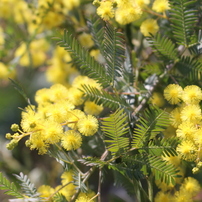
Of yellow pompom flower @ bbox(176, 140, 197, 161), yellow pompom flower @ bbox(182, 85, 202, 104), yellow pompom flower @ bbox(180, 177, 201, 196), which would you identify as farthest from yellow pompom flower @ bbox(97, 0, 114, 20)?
yellow pompom flower @ bbox(180, 177, 201, 196)

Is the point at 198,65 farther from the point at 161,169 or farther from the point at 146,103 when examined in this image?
the point at 161,169

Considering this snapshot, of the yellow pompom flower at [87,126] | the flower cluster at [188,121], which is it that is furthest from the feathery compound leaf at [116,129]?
the flower cluster at [188,121]

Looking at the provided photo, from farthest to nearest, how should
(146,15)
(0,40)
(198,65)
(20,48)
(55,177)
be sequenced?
1. (55,177)
2. (20,48)
3. (0,40)
4. (146,15)
5. (198,65)

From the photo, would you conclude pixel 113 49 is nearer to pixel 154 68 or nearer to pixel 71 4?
pixel 154 68

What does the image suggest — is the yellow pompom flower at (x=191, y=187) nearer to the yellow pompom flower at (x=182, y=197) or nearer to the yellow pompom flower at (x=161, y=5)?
the yellow pompom flower at (x=182, y=197)

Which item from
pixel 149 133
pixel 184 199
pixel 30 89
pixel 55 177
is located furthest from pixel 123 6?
pixel 55 177

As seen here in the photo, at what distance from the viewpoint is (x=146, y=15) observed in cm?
127

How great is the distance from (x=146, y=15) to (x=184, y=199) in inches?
28.9

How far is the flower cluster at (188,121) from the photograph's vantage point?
87cm

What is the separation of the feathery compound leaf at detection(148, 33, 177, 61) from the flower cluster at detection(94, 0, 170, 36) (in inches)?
1.7

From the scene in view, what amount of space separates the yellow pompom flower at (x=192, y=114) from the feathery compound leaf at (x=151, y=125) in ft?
0.18

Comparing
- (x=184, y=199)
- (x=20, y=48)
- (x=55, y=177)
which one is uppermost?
(x=20, y=48)

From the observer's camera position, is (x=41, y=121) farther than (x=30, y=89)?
No

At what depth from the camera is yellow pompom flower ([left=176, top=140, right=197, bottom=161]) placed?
862mm
